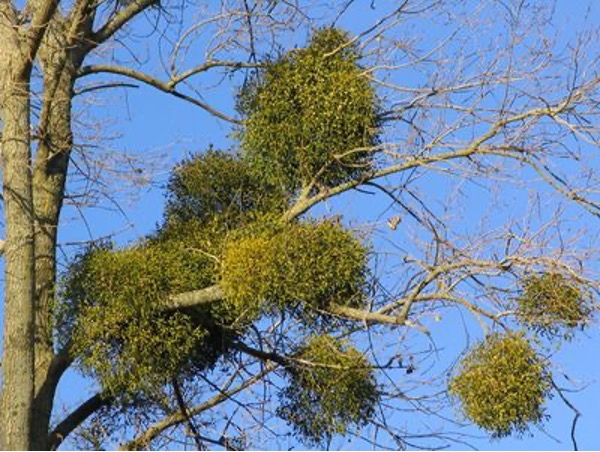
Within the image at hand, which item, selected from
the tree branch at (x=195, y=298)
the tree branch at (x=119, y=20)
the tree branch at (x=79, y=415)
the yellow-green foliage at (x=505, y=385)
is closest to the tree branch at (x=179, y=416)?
the tree branch at (x=79, y=415)

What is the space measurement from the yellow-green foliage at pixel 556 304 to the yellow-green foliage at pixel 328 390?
3.79 ft

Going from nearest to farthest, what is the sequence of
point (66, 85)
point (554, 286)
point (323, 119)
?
point (554, 286)
point (323, 119)
point (66, 85)

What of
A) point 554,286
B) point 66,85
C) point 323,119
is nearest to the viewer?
point 554,286

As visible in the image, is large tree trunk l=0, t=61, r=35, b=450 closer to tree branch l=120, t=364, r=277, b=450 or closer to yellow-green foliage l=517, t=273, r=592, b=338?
tree branch l=120, t=364, r=277, b=450

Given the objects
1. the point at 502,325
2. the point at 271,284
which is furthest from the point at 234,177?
the point at 502,325

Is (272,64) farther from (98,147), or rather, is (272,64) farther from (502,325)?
(502,325)

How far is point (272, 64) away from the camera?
9.65 meters

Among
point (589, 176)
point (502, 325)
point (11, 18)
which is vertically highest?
point (11, 18)

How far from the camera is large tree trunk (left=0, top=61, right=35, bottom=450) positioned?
29.4 feet

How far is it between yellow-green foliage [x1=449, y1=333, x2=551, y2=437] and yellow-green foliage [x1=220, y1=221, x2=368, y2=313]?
85 centimetres

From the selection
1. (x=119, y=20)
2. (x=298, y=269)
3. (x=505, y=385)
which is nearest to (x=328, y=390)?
(x=298, y=269)

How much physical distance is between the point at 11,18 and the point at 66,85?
0.54 metres

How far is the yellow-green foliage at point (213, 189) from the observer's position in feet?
32.4

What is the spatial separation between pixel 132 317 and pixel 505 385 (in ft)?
6.64
